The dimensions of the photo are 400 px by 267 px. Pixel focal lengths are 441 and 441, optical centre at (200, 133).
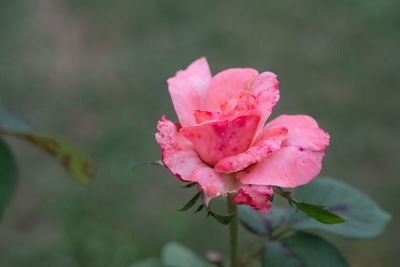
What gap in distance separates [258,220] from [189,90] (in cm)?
30

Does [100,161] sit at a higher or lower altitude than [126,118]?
lower

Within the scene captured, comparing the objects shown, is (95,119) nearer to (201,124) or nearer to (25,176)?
(25,176)

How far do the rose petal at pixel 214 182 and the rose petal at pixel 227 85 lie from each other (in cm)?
13

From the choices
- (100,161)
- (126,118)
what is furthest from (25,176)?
(126,118)

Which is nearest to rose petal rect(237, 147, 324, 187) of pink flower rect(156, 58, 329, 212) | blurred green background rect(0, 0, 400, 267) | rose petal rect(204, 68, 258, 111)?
pink flower rect(156, 58, 329, 212)

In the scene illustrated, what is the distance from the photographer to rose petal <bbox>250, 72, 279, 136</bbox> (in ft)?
2.03

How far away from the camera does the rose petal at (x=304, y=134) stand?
2.02 ft

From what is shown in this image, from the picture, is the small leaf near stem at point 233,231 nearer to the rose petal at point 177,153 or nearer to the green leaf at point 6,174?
the rose petal at point 177,153

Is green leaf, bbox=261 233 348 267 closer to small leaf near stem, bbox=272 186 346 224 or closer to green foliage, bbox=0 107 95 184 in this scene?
small leaf near stem, bbox=272 186 346 224

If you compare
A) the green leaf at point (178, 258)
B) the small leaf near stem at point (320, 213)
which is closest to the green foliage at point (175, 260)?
the green leaf at point (178, 258)

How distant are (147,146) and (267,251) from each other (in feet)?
6.35

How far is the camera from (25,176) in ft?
8.30

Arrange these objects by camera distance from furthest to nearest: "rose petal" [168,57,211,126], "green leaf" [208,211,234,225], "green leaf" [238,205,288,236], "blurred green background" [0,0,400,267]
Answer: "blurred green background" [0,0,400,267] < "green leaf" [238,205,288,236] < "rose petal" [168,57,211,126] < "green leaf" [208,211,234,225]

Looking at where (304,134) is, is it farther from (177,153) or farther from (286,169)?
(177,153)
